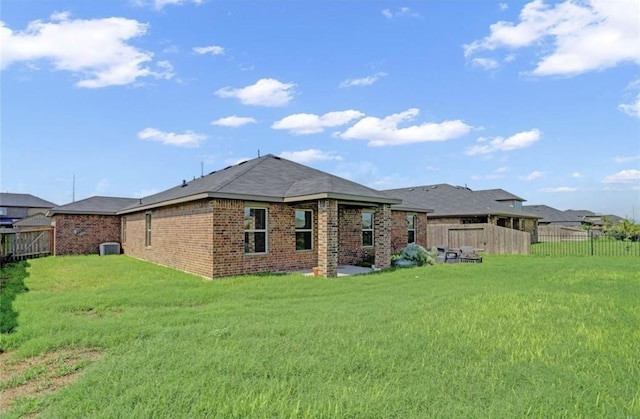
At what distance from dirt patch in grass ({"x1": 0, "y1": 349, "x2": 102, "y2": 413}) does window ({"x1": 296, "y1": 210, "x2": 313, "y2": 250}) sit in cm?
904

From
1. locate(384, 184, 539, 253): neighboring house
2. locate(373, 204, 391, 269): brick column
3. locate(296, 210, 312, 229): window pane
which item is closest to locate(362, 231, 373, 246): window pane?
locate(373, 204, 391, 269): brick column

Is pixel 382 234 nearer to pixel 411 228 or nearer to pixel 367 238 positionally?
Answer: pixel 367 238

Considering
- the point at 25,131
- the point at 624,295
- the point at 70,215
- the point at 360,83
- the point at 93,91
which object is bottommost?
the point at 624,295

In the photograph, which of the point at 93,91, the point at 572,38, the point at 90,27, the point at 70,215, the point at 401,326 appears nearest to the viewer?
the point at 401,326

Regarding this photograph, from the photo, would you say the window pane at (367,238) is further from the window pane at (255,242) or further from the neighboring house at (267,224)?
the window pane at (255,242)

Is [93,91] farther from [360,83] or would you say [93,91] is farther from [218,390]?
[218,390]

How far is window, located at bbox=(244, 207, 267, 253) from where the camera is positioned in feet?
41.0

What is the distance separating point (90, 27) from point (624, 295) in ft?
47.3

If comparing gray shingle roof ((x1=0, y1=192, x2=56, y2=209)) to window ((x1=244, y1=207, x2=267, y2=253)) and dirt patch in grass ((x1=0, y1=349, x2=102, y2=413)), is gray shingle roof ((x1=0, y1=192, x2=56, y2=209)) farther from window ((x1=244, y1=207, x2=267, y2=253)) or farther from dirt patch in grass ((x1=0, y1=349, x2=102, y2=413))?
dirt patch in grass ((x1=0, y1=349, x2=102, y2=413))

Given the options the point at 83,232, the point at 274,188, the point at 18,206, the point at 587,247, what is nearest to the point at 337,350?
the point at 274,188

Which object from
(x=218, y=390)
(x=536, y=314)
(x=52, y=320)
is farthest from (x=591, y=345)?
(x=52, y=320)

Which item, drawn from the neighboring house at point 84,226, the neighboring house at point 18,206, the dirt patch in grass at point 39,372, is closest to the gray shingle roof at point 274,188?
the dirt patch in grass at point 39,372

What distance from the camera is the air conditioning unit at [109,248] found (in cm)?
2105

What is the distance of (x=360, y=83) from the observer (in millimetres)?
16016
